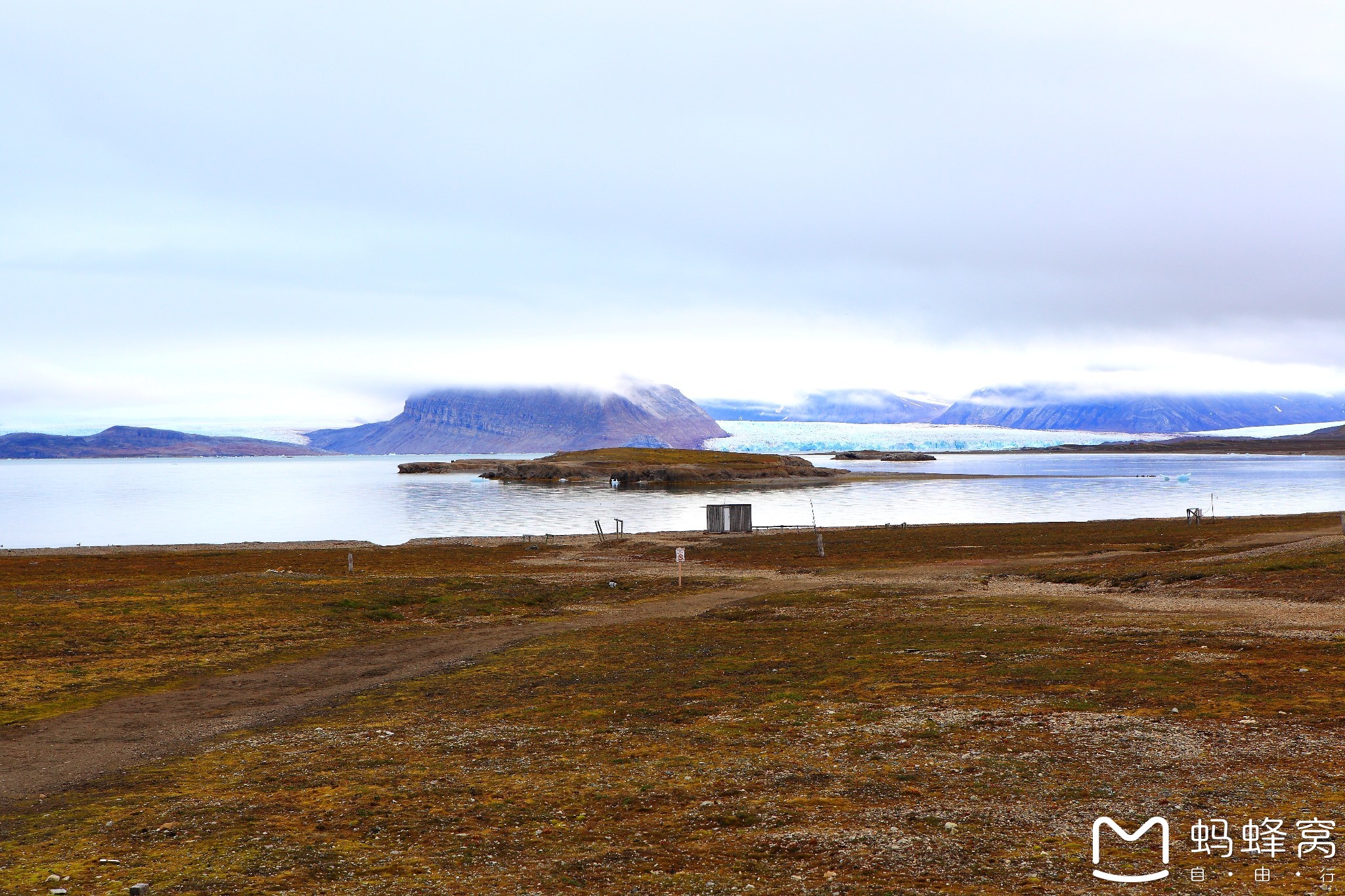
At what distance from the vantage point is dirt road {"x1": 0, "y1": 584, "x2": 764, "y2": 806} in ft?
49.5

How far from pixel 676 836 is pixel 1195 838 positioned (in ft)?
17.8

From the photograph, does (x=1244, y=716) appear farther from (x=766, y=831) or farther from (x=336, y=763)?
(x=336, y=763)

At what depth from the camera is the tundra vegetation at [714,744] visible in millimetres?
9664

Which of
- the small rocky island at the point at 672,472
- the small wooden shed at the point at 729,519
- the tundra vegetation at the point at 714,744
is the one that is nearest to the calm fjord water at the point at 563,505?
the small wooden shed at the point at 729,519

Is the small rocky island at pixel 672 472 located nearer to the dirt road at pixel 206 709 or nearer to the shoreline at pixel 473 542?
the shoreline at pixel 473 542

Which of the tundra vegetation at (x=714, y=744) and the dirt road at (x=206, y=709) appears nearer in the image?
the tundra vegetation at (x=714, y=744)

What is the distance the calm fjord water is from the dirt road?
52014 mm

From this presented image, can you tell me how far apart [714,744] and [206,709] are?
11499 mm

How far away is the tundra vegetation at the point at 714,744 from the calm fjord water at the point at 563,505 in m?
52.0

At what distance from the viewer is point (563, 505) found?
113 metres

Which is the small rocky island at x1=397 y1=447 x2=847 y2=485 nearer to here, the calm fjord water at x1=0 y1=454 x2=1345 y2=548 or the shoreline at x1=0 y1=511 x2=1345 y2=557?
the calm fjord water at x1=0 y1=454 x2=1345 y2=548

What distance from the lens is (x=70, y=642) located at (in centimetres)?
2566

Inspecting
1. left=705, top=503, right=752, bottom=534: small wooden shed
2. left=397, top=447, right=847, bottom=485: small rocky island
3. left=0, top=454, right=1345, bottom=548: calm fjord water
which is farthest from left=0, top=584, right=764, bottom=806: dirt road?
left=397, top=447, right=847, bottom=485: small rocky island

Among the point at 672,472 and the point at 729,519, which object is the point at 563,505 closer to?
the point at 729,519
